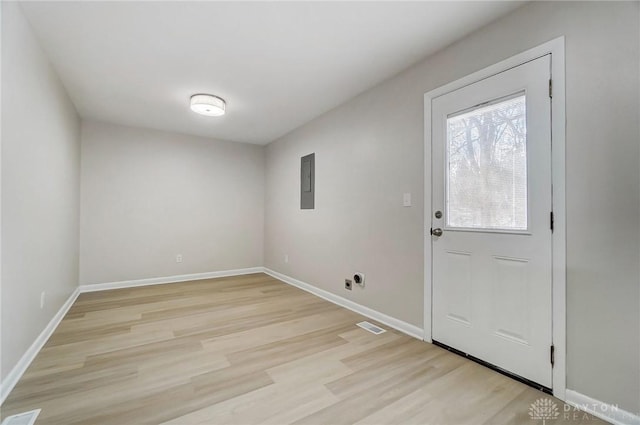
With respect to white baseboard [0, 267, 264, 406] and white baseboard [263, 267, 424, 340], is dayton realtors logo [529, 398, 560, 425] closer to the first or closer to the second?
white baseboard [263, 267, 424, 340]

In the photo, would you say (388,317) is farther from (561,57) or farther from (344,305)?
(561,57)

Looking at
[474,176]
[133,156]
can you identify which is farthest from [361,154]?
[133,156]

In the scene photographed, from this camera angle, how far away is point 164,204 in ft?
14.8

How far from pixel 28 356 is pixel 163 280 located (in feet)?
8.19

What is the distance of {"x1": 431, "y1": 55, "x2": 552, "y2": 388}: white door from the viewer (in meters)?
1.73

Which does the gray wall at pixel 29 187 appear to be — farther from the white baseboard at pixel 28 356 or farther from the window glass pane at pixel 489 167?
the window glass pane at pixel 489 167

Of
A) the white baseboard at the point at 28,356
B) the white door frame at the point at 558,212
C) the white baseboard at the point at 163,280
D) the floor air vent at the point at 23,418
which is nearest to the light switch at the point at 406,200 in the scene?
the white door frame at the point at 558,212

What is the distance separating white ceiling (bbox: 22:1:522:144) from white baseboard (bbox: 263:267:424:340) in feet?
7.66

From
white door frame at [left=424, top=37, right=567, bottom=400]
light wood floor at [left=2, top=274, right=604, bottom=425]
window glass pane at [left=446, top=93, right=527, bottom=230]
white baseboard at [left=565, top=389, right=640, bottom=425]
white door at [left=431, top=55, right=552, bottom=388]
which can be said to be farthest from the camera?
window glass pane at [left=446, top=93, right=527, bottom=230]

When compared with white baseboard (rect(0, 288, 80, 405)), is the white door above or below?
above

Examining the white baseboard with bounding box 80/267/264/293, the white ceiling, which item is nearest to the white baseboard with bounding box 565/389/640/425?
the white ceiling

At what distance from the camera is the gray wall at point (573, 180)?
1.43 meters

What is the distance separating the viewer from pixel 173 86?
9.62ft

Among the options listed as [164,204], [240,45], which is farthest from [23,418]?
[164,204]
